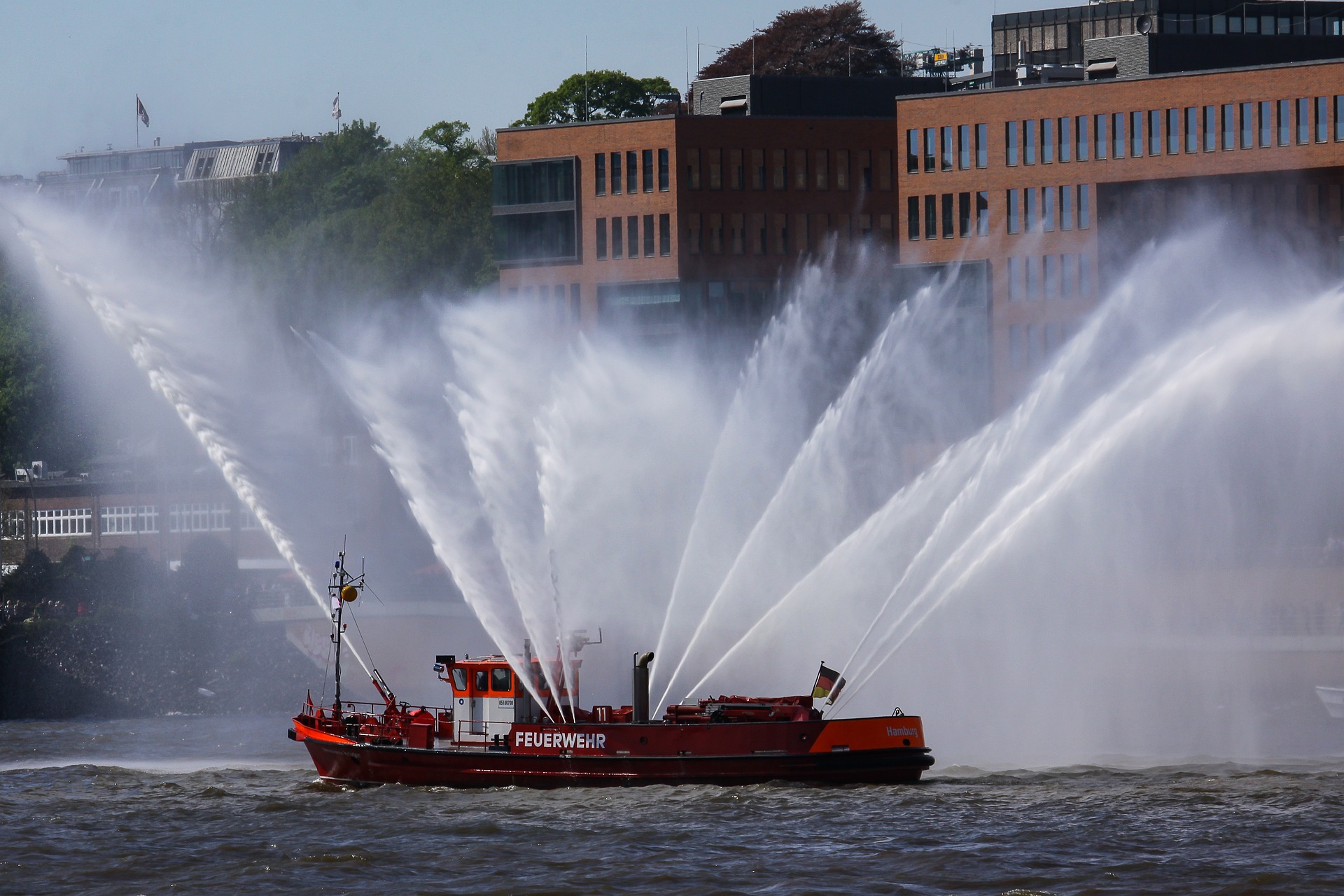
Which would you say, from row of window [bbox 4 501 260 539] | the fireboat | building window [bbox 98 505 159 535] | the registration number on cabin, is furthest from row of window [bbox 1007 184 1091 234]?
the registration number on cabin

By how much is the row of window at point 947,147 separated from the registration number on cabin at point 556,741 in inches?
2238

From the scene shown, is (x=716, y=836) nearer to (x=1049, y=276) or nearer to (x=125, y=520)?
(x=1049, y=276)

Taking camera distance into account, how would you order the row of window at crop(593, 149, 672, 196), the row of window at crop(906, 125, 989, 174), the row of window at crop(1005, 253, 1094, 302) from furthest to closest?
the row of window at crop(593, 149, 672, 196) < the row of window at crop(906, 125, 989, 174) < the row of window at crop(1005, 253, 1094, 302)

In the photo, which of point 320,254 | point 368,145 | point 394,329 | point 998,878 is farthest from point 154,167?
point 998,878

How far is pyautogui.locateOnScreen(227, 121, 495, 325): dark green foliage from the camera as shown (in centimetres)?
10506

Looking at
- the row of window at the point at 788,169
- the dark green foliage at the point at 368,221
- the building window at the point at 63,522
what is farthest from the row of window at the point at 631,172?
the building window at the point at 63,522

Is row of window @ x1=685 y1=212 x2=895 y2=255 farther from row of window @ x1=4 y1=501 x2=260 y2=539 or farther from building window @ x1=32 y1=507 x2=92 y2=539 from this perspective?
building window @ x1=32 y1=507 x2=92 y2=539

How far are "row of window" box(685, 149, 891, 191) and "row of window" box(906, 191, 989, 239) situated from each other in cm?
783

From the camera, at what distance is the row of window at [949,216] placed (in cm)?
9125

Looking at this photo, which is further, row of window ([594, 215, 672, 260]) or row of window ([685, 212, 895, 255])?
row of window ([685, 212, 895, 255])

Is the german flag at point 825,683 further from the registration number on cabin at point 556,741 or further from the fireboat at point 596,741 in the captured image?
the registration number on cabin at point 556,741

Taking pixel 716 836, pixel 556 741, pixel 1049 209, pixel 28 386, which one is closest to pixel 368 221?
pixel 28 386

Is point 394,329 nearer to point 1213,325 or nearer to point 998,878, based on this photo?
point 1213,325

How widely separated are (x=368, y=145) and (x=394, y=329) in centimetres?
4119
